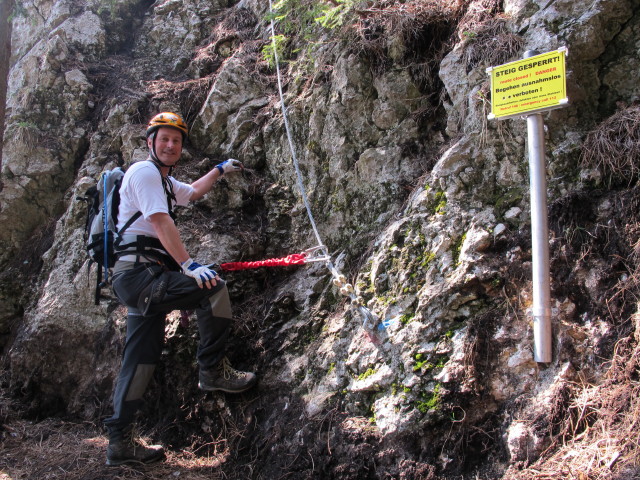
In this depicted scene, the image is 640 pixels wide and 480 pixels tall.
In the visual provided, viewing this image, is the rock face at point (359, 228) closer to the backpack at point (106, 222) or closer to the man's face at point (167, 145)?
the backpack at point (106, 222)

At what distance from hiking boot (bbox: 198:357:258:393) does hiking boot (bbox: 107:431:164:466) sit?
73 centimetres

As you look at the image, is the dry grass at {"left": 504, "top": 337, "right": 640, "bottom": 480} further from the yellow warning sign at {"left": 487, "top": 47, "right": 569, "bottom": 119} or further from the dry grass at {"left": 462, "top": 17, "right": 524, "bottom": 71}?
the dry grass at {"left": 462, "top": 17, "right": 524, "bottom": 71}

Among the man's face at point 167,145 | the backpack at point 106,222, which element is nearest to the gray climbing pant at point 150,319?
the backpack at point 106,222

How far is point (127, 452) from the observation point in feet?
13.2

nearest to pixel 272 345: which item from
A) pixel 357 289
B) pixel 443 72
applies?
pixel 357 289

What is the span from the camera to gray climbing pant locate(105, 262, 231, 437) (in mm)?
3986

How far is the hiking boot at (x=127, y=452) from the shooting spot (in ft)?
13.1

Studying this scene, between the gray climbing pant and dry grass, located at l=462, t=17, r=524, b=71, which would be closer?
dry grass, located at l=462, t=17, r=524, b=71

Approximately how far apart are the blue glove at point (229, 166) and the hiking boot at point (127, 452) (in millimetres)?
2927

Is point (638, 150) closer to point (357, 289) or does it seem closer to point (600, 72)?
point (600, 72)

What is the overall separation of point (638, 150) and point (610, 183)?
0.28 meters

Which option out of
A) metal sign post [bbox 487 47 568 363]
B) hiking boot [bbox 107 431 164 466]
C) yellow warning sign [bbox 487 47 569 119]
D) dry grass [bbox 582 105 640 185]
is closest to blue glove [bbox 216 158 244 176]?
hiking boot [bbox 107 431 164 466]

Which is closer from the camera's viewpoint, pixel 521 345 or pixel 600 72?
pixel 521 345

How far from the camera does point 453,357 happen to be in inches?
130
